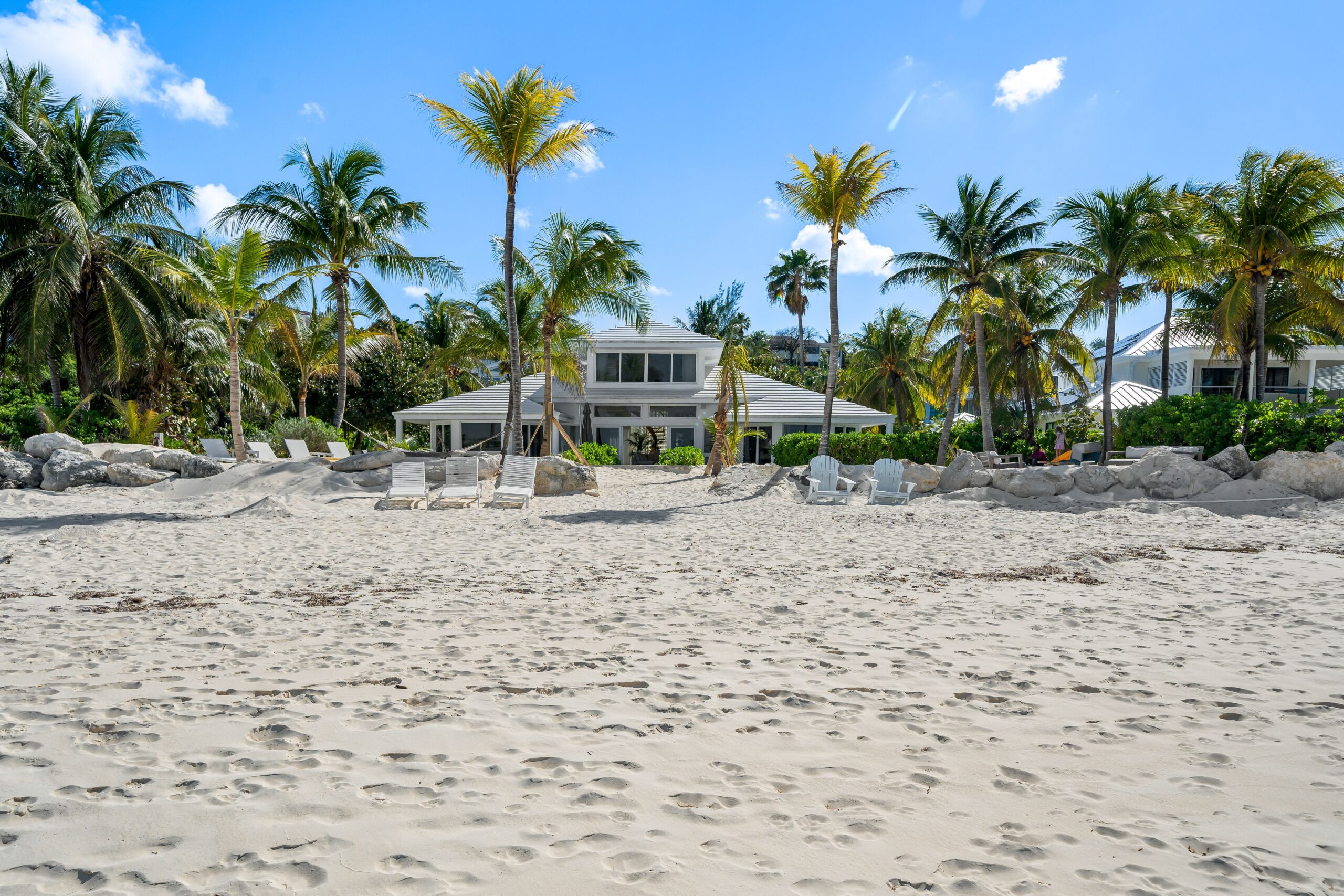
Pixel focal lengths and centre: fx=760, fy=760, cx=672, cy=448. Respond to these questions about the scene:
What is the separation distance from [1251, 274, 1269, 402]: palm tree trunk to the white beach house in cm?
1041

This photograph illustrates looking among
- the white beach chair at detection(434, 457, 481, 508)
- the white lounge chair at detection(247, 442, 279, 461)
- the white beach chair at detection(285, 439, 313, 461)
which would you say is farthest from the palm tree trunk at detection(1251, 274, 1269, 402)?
the white lounge chair at detection(247, 442, 279, 461)

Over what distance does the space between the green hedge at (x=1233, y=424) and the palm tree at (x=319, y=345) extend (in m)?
23.9

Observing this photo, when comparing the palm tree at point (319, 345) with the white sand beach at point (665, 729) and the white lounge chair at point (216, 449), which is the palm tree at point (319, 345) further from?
the white sand beach at point (665, 729)

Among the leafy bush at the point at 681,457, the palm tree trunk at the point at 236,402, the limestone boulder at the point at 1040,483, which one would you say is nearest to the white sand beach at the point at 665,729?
the limestone boulder at the point at 1040,483

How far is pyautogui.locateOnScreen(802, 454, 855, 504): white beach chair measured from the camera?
558 inches

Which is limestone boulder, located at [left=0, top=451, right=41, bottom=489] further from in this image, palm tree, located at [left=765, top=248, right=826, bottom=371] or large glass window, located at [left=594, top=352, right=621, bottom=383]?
palm tree, located at [left=765, top=248, right=826, bottom=371]

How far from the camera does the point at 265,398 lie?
27484 millimetres

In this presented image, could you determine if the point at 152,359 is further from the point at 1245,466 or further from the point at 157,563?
the point at 1245,466

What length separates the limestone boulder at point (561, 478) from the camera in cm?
1520

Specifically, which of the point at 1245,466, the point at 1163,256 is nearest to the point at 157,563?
the point at 1245,466

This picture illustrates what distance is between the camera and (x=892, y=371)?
3497 centimetres

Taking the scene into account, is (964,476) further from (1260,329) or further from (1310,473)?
(1260,329)

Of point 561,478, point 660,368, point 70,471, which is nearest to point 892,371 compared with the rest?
point 660,368

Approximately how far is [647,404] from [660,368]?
1624 millimetres
